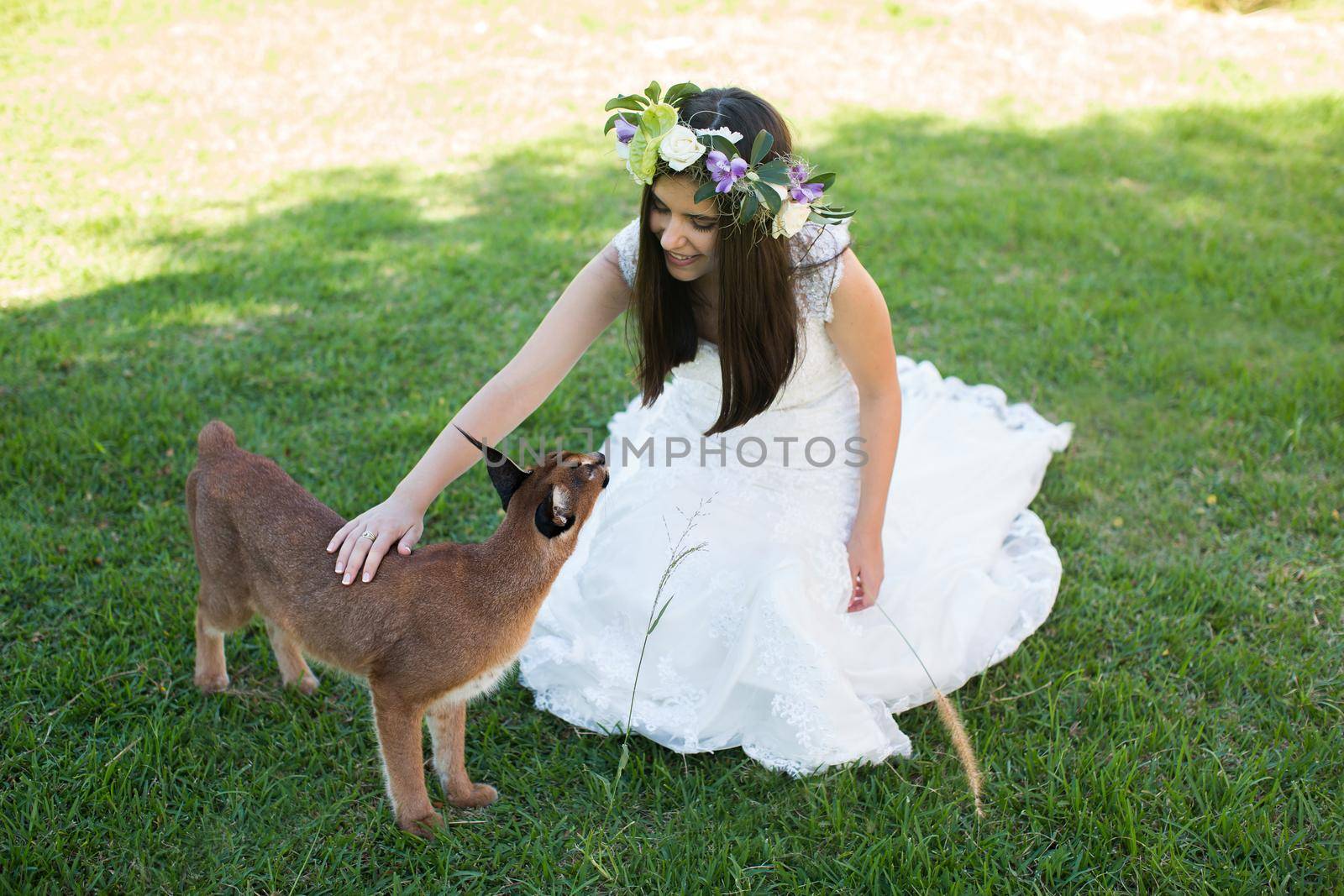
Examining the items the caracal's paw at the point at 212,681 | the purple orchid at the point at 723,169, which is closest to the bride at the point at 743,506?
the purple orchid at the point at 723,169

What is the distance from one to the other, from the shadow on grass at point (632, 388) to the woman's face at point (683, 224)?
5.47ft

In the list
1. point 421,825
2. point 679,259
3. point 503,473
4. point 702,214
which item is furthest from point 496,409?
point 421,825

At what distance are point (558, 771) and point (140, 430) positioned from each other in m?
3.05

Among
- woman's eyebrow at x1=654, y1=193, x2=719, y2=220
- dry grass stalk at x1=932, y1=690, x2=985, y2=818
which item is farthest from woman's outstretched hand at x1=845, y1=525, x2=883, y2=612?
woman's eyebrow at x1=654, y1=193, x2=719, y2=220

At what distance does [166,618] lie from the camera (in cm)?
377

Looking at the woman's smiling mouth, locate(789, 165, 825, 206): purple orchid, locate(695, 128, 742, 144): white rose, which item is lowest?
the woman's smiling mouth

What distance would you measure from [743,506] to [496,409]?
974 millimetres

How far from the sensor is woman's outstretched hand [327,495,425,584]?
2807 millimetres

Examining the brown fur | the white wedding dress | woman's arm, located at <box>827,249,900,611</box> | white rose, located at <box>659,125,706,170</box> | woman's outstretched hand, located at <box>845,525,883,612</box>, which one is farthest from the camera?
woman's outstretched hand, located at <box>845,525,883,612</box>

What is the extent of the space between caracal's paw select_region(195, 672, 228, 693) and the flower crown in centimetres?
227

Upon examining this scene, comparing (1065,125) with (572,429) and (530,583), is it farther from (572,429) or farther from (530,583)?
(530,583)

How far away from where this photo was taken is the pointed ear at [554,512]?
2609 millimetres

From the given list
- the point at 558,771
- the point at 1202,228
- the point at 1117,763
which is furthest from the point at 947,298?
the point at 558,771

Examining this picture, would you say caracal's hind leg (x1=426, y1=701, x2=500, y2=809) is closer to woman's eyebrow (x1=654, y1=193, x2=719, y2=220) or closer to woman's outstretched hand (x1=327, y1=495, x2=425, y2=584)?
woman's outstretched hand (x1=327, y1=495, x2=425, y2=584)
